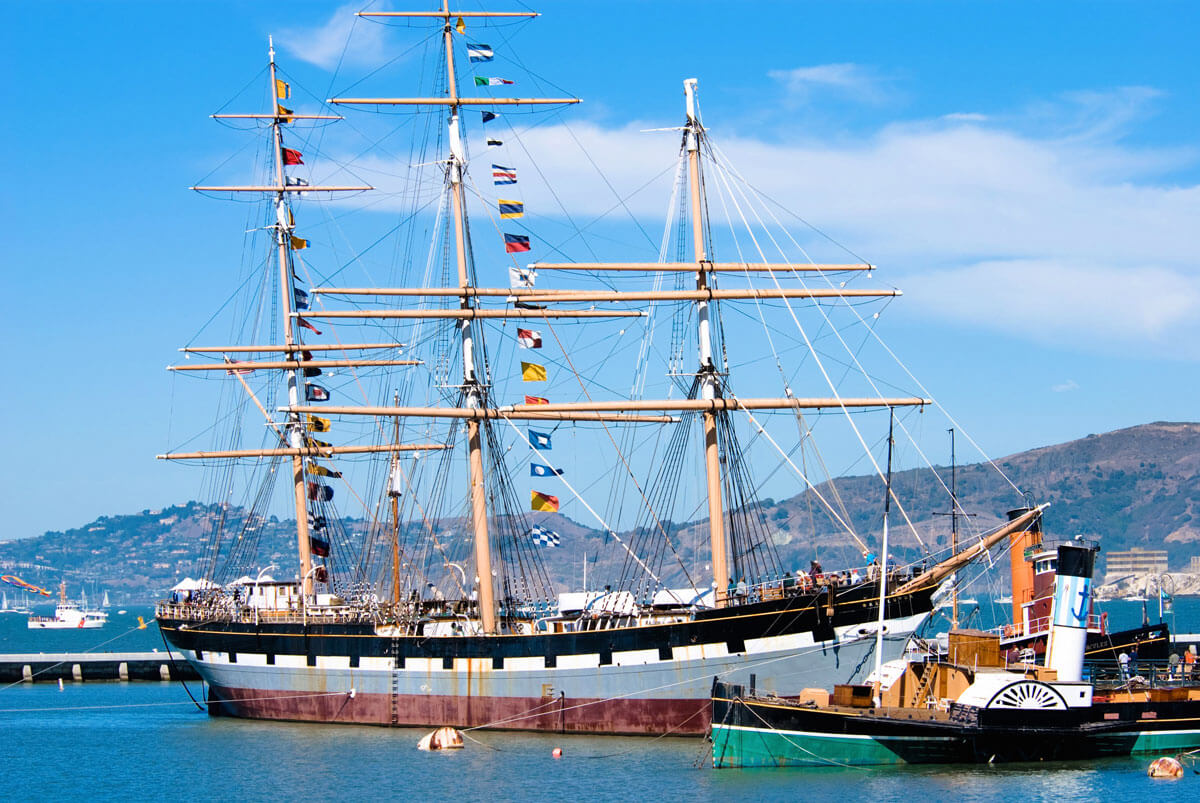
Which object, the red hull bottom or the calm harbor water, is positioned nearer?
the calm harbor water

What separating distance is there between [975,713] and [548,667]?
15.7 m

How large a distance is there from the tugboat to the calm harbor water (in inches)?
22.7

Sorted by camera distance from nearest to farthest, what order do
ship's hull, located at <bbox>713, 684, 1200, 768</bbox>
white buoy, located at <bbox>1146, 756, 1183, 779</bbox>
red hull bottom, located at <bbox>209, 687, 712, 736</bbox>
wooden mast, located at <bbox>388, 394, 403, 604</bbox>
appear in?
white buoy, located at <bbox>1146, 756, 1183, 779</bbox>, ship's hull, located at <bbox>713, 684, 1200, 768</bbox>, red hull bottom, located at <bbox>209, 687, 712, 736</bbox>, wooden mast, located at <bbox>388, 394, 403, 604</bbox>

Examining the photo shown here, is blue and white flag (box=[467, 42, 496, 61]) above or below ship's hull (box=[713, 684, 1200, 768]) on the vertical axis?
above

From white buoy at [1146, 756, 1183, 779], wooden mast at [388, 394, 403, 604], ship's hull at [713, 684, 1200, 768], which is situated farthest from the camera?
wooden mast at [388, 394, 403, 604]

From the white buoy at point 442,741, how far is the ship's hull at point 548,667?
2.70 metres

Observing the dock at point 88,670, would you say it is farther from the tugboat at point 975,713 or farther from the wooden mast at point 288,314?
the tugboat at point 975,713

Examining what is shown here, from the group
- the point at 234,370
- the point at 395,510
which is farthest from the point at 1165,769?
the point at 234,370

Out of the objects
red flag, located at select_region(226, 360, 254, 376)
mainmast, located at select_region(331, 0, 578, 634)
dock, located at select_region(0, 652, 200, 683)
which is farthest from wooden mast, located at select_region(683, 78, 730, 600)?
dock, located at select_region(0, 652, 200, 683)

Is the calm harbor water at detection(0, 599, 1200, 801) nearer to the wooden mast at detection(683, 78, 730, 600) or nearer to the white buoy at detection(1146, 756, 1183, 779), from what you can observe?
the white buoy at detection(1146, 756, 1183, 779)

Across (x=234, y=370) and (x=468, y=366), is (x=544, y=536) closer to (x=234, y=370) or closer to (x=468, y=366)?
(x=468, y=366)

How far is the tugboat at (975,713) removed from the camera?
37.8 meters

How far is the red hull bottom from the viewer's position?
4606 cm

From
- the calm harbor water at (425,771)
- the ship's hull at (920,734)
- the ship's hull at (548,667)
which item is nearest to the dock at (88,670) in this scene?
the calm harbor water at (425,771)
